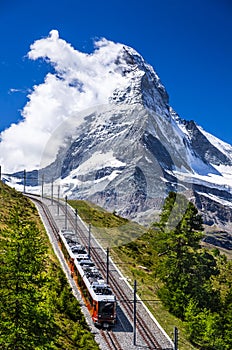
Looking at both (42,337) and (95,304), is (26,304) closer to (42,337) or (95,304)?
(42,337)

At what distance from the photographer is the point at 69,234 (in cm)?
6306

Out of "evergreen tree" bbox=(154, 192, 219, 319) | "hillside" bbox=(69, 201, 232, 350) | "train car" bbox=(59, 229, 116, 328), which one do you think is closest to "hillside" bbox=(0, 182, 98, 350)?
"train car" bbox=(59, 229, 116, 328)

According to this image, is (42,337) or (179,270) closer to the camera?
(42,337)

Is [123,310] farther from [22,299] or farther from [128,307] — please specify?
[22,299]

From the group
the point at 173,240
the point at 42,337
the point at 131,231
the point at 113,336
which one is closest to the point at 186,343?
the point at 113,336

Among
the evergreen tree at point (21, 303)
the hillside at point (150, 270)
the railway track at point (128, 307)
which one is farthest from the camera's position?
the hillside at point (150, 270)

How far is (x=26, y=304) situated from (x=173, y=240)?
32.0 metres

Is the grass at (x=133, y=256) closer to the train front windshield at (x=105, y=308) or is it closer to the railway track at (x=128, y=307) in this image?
the railway track at (x=128, y=307)

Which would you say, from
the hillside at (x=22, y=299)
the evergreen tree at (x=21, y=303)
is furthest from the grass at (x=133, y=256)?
the evergreen tree at (x=21, y=303)

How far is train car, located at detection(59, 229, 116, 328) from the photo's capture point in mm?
37125

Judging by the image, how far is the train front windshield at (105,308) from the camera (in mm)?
37000

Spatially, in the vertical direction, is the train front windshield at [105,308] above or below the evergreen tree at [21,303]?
below

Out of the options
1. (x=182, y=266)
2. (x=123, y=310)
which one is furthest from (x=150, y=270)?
(x=123, y=310)

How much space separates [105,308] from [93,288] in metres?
2.63
